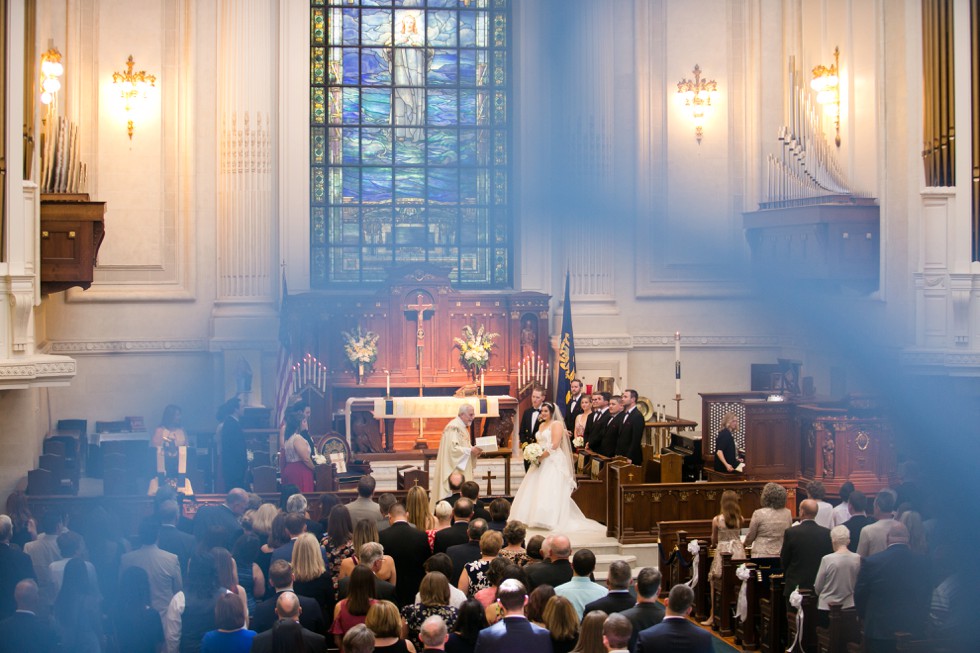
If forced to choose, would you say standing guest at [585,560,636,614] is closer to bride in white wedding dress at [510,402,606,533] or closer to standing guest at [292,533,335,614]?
standing guest at [292,533,335,614]

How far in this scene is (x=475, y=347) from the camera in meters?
19.8

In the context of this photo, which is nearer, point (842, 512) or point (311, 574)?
point (311, 574)

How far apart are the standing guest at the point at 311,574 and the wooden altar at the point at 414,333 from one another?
35.7ft

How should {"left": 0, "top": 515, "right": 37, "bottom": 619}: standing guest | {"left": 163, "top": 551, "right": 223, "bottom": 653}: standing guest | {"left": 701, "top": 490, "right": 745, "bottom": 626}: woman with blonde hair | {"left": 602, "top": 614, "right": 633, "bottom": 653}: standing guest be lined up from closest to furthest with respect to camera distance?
{"left": 602, "top": 614, "right": 633, "bottom": 653}: standing guest, {"left": 163, "top": 551, "right": 223, "bottom": 653}: standing guest, {"left": 0, "top": 515, "right": 37, "bottom": 619}: standing guest, {"left": 701, "top": 490, "right": 745, "bottom": 626}: woman with blonde hair

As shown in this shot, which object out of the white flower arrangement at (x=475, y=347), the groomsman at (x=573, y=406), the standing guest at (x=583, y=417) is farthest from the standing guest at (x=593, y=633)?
the white flower arrangement at (x=475, y=347)

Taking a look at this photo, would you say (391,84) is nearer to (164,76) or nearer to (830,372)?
(164,76)

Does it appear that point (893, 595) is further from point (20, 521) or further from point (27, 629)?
point (20, 521)

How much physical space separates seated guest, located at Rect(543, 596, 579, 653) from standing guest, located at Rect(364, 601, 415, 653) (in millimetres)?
841

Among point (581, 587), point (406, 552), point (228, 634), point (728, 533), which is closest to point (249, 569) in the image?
point (406, 552)

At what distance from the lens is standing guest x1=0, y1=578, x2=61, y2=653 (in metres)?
7.69

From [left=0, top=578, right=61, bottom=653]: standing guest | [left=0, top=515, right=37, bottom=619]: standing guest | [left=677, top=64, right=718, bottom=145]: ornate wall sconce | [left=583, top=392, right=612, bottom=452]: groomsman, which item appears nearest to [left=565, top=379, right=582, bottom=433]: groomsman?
[left=583, top=392, right=612, bottom=452]: groomsman

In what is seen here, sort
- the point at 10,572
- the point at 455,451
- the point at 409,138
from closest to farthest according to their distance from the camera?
the point at 10,572, the point at 455,451, the point at 409,138

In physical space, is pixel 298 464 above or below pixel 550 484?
above

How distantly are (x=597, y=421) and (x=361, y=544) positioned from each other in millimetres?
7451
